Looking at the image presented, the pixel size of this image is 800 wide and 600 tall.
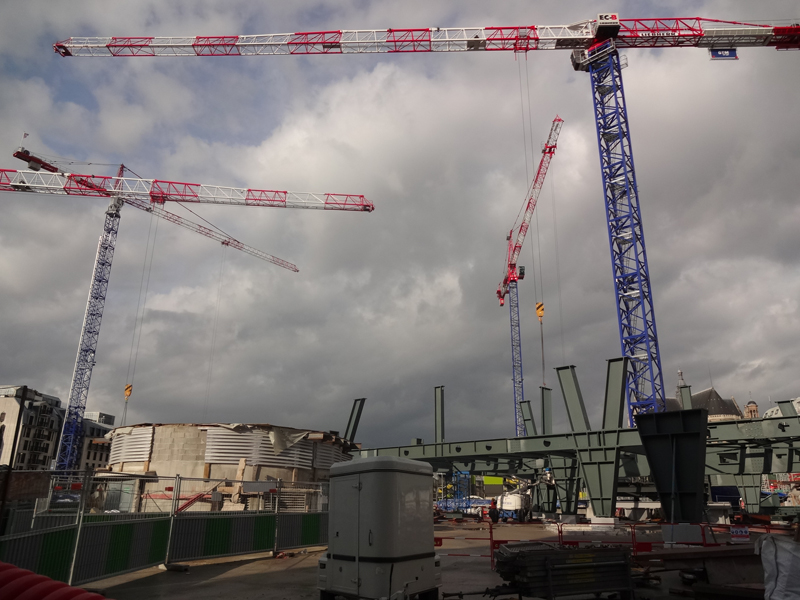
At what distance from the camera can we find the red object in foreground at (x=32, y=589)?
16.3 feet

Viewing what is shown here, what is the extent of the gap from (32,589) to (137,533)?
9.91 metres

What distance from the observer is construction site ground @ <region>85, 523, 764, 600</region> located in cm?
1216

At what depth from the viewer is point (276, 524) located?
63.2 feet

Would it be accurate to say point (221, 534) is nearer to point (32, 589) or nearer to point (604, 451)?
point (32, 589)

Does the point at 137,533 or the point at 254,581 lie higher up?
the point at 137,533

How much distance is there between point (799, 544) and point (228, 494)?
22.8m

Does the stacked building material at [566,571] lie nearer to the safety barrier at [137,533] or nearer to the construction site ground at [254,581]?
the construction site ground at [254,581]

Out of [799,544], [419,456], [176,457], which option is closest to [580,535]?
[419,456]

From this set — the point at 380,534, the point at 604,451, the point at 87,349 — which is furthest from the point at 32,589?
the point at 87,349

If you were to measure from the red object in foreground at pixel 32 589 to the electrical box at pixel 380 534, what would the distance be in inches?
205

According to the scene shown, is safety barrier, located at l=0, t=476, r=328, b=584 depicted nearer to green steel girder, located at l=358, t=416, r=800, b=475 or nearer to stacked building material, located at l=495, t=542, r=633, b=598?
green steel girder, located at l=358, t=416, r=800, b=475

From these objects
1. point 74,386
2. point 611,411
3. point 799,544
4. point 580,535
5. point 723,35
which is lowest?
point 580,535

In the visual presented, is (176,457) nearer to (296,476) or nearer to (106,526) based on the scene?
(296,476)

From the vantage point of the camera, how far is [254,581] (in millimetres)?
13930
